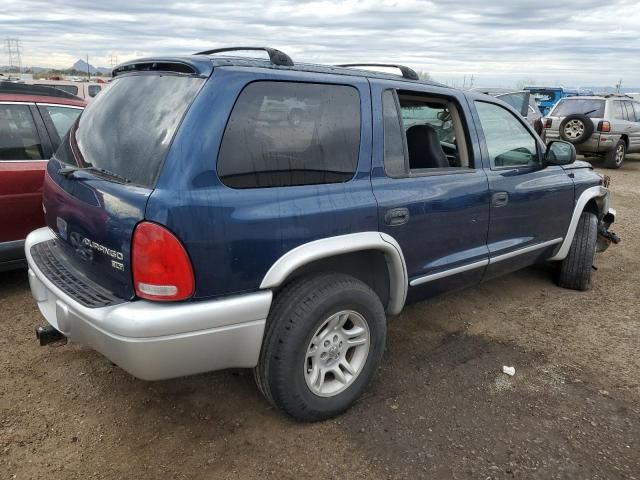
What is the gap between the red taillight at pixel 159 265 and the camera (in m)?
2.11

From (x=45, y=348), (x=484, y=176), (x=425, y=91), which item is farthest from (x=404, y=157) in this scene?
(x=45, y=348)

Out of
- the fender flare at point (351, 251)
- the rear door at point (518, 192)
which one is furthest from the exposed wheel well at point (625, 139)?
the fender flare at point (351, 251)

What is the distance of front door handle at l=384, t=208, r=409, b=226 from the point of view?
9.10 ft

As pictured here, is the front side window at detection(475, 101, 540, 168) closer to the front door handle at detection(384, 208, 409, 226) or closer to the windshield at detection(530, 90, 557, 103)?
the front door handle at detection(384, 208, 409, 226)

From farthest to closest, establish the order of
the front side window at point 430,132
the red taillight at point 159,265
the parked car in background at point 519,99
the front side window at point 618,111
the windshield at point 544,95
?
1. the windshield at point 544,95
2. the front side window at point 618,111
3. the parked car in background at point 519,99
4. the front side window at point 430,132
5. the red taillight at point 159,265

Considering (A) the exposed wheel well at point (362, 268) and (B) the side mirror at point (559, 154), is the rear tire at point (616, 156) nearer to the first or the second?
(B) the side mirror at point (559, 154)

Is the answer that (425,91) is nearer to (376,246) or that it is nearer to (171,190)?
(376,246)

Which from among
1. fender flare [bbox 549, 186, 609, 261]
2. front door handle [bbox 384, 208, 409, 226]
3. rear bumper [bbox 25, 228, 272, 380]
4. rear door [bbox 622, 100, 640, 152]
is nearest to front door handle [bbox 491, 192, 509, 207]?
front door handle [bbox 384, 208, 409, 226]

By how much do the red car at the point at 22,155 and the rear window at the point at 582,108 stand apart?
466 inches

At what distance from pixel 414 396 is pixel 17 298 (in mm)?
3101

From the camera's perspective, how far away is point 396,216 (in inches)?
111

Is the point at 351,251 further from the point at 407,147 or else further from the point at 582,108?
the point at 582,108

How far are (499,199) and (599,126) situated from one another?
10710 millimetres

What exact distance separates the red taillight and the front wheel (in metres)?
0.48
